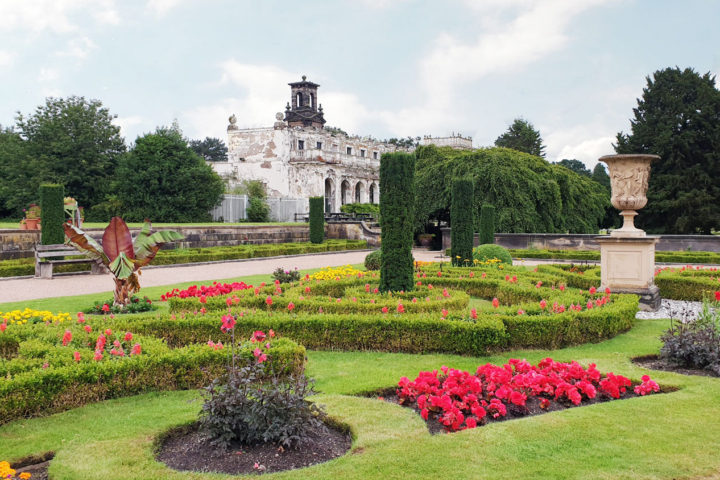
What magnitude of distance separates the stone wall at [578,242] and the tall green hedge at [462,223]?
811 centimetres

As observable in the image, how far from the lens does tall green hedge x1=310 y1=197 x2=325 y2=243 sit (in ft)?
95.6

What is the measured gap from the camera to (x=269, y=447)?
4.03 m

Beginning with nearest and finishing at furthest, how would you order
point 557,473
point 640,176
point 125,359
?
point 557,473 → point 125,359 → point 640,176

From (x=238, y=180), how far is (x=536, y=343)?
124 feet

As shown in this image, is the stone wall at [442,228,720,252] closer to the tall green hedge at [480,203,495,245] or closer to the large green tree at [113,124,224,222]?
the tall green hedge at [480,203,495,245]

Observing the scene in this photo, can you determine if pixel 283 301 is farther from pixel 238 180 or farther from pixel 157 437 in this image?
pixel 238 180

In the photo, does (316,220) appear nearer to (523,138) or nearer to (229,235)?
(229,235)

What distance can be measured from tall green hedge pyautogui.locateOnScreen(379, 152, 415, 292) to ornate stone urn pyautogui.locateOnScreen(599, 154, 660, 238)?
11.6 ft

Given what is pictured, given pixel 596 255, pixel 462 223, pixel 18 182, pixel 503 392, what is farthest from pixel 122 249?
pixel 18 182

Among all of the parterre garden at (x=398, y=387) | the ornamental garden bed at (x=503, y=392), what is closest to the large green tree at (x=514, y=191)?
the parterre garden at (x=398, y=387)

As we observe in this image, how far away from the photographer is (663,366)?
641 cm

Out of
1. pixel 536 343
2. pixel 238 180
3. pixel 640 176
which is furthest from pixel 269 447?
pixel 238 180

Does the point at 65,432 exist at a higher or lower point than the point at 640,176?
lower

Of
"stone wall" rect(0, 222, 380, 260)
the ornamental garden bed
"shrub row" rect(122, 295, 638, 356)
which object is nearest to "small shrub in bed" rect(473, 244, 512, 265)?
"shrub row" rect(122, 295, 638, 356)
